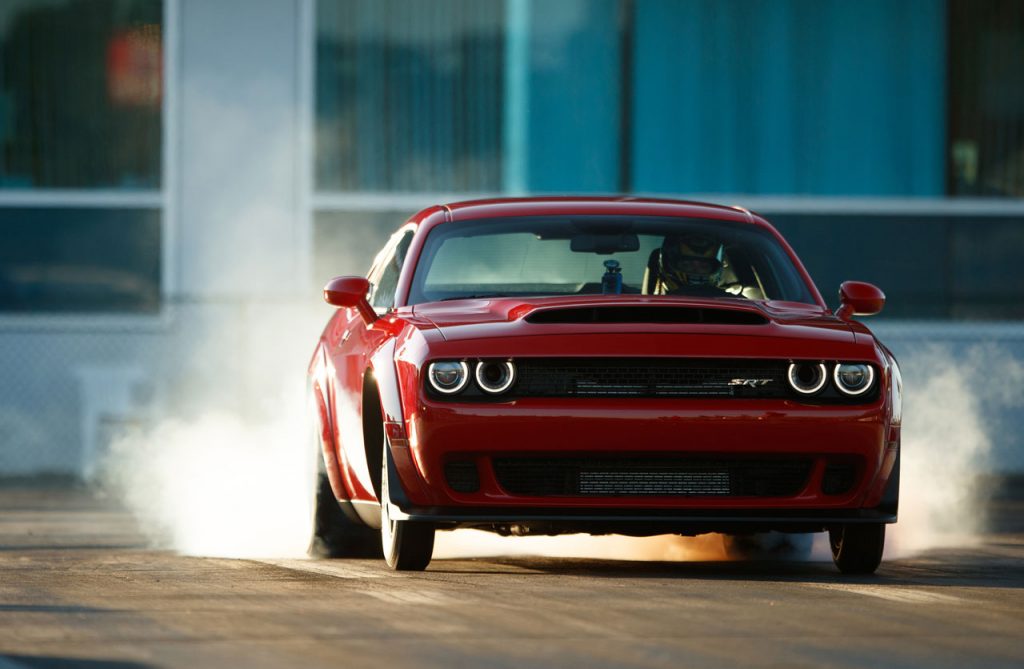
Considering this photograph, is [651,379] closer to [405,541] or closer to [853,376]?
[853,376]

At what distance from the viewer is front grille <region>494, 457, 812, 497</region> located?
7.64 metres

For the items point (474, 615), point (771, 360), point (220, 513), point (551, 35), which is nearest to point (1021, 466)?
point (551, 35)

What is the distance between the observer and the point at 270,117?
58.6ft

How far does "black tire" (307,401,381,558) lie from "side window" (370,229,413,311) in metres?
0.58

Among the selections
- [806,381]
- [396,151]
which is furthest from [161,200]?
[806,381]

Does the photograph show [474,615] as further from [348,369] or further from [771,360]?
[348,369]

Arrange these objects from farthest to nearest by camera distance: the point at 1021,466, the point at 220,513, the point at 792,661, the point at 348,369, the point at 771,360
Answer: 1. the point at 1021,466
2. the point at 220,513
3. the point at 348,369
4. the point at 771,360
5. the point at 792,661

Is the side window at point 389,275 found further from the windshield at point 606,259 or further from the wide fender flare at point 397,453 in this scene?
the wide fender flare at point 397,453

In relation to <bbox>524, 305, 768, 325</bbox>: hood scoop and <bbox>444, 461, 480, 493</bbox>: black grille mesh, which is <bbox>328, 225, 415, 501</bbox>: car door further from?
<bbox>524, 305, 768, 325</bbox>: hood scoop

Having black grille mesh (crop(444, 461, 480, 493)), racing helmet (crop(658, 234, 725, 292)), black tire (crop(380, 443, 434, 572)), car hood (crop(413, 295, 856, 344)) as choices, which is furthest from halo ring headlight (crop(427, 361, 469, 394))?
racing helmet (crop(658, 234, 725, 292))

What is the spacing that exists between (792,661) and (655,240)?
3676 millimetres

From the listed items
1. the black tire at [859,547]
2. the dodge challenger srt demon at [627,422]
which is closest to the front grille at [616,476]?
the dodge challenger srt demon at [627,422]

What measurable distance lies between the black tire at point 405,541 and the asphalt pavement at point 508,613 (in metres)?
0.08

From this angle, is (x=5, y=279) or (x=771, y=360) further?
(x=5, y=279)
